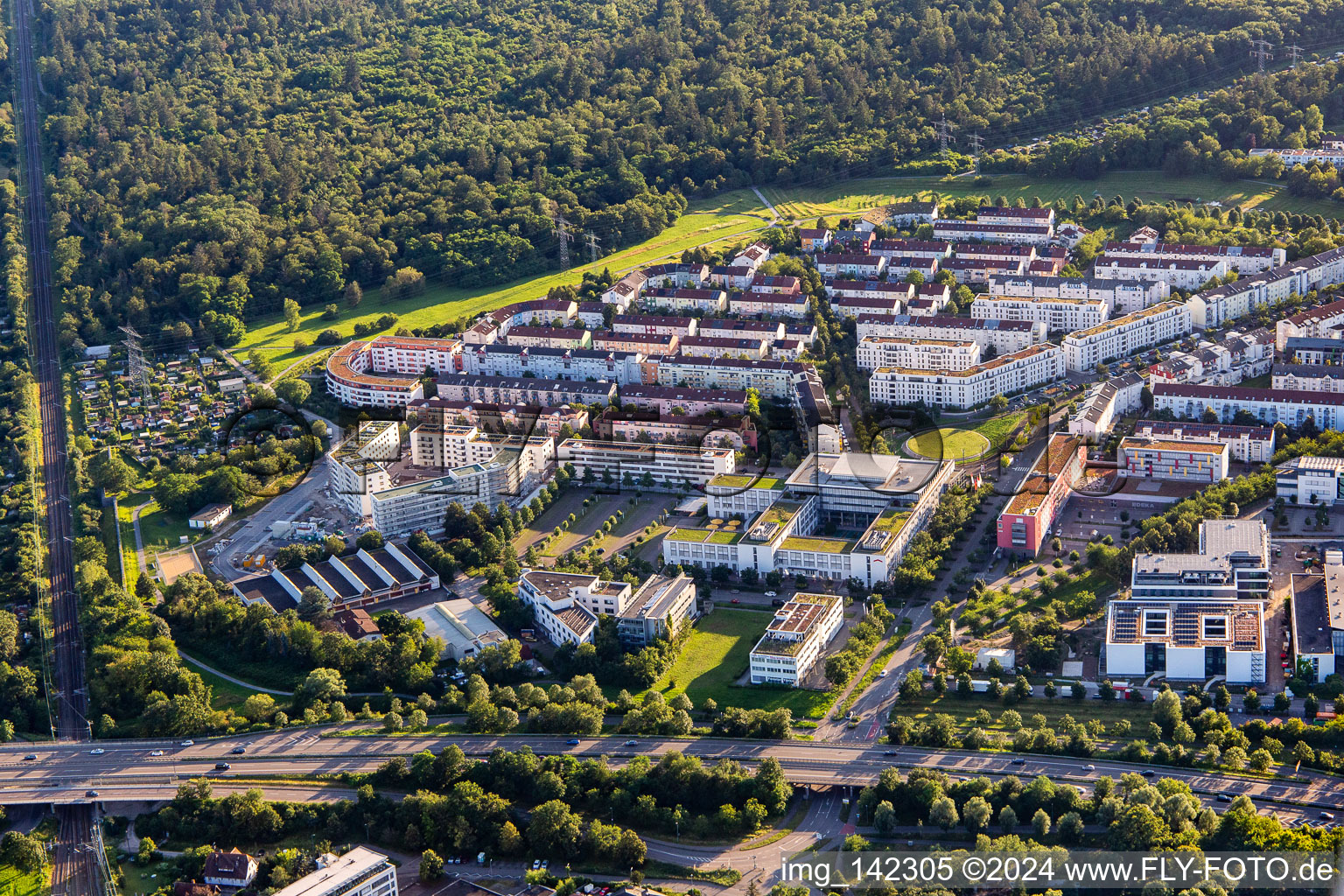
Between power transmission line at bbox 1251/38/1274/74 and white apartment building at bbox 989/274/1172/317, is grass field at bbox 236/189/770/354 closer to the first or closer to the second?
white apartment building at bbox 989/274/1172/317

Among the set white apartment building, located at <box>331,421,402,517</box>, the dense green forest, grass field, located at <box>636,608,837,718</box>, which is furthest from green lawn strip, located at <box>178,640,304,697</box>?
the dense green forest

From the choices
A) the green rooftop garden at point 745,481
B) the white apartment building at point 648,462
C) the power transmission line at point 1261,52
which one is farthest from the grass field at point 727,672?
the power transmission line at point 1261,52

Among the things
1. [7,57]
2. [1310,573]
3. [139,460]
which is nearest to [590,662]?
[1310,573]

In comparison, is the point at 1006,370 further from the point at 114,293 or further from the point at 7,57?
the point at 7,57

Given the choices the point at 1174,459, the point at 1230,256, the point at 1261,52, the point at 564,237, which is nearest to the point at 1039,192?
the point at 1230,256

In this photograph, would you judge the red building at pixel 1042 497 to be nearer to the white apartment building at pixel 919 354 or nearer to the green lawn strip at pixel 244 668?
the white apartment building at pixel 919 354

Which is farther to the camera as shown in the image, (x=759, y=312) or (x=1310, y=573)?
(x=759, y=312)
